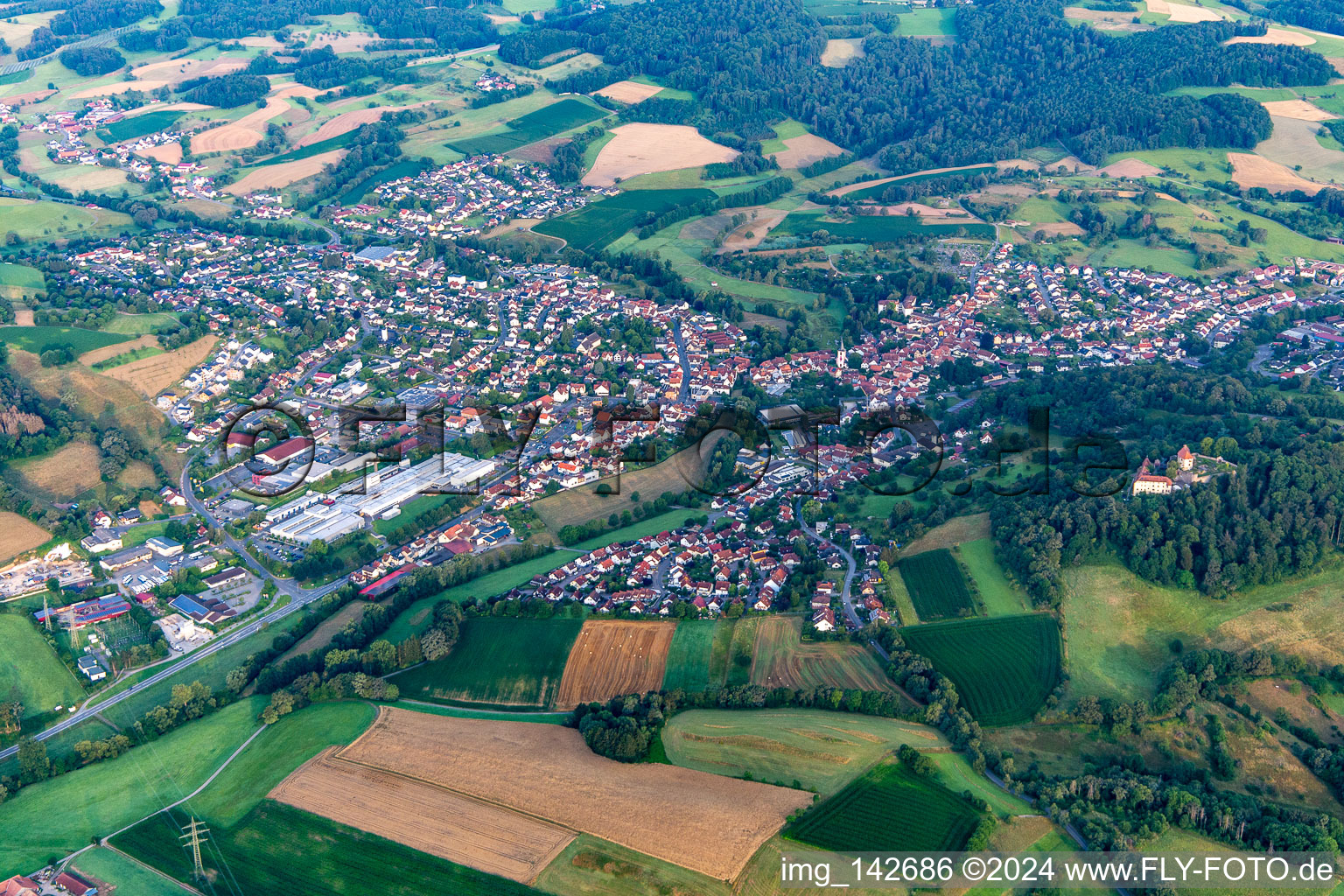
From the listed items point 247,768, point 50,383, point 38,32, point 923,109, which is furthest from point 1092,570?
point 38,32

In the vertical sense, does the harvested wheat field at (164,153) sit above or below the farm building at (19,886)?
above

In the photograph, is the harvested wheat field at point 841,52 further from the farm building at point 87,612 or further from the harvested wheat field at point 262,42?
the farm building at point 87,612

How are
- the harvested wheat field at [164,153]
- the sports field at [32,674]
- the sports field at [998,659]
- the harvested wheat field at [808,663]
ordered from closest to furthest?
the sports field at [998,659], the harvested wheat field at [808,663], the sports field at [32,674], the harvested wheat field at [164,153]

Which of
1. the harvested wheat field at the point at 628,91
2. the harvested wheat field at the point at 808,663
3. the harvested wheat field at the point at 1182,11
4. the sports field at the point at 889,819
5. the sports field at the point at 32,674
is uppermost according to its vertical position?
the harvested wheat field at the point at 1182,11

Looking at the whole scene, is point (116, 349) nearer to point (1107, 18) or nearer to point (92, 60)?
point (92, 60)

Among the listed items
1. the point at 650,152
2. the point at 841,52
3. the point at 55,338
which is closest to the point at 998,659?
the point at 55,338

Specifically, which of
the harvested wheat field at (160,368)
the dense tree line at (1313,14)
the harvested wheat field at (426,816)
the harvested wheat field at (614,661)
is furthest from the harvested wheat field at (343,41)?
the harvested wheat field at (426,816)

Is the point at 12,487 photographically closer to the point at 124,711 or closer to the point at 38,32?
the point at 124,711
